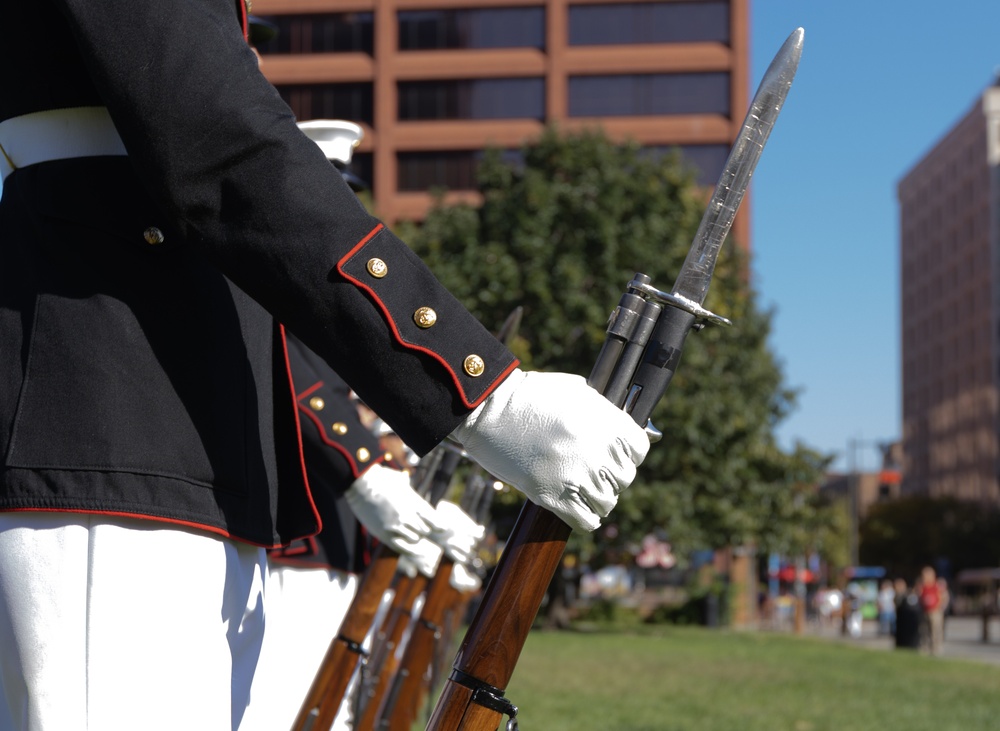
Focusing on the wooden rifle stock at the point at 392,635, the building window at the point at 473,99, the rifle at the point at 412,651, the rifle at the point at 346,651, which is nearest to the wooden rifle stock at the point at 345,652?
the rifle at the point at 346,651

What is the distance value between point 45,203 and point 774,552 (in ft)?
85.4

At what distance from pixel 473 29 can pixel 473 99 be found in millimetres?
2451

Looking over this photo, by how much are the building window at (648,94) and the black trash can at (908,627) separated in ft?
76.8

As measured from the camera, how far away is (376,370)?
5.45ft

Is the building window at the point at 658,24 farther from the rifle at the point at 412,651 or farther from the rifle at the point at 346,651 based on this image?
the rifle at the point at 346,651

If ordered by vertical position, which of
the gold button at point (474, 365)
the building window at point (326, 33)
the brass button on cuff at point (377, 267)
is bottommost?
the gold button at point (474, 365)

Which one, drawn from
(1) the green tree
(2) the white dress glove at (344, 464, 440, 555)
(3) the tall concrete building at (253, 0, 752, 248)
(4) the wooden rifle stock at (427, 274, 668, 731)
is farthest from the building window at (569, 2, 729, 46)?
(4) the wooden rifle stock at (427, 274, 668, 731)

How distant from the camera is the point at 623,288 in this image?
25219 millimetres

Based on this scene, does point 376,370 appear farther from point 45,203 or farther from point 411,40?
point 411,40

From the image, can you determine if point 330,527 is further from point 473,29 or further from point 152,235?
point 473,29

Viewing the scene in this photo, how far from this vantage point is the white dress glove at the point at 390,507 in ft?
11.6

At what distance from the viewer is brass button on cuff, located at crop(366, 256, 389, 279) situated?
1.65 m

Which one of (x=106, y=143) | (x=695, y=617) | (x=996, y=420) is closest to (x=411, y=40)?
(x=695, y=617)

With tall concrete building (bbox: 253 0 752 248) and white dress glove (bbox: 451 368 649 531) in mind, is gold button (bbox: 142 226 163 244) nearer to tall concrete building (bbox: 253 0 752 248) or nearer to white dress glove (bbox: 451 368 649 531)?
white dress glove (bbox: 451 368 649 531)
